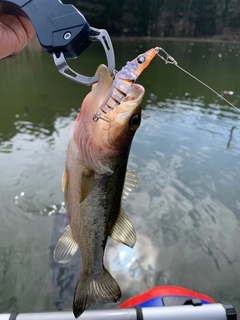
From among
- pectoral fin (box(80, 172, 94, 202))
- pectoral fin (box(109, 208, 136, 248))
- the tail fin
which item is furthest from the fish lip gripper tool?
the tail fin

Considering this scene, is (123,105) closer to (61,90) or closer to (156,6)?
(61,90)

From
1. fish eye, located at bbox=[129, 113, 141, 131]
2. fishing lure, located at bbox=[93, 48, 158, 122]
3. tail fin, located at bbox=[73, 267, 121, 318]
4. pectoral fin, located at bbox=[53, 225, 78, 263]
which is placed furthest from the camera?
pectoral fin, located at bbox=[53, 225, 78, 263]

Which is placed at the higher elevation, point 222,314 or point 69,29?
point 69,29

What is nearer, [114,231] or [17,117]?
[114,231]

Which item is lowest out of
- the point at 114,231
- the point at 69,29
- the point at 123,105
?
the point at 114,231

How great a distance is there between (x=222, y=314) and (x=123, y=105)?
207 centimetres

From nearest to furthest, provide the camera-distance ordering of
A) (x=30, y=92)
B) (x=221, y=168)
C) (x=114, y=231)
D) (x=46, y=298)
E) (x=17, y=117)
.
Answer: (x=114, y=231)
(x=46, y=298)
(x=221, y=168)
(x=17, y=117)
(x=30, y=92)

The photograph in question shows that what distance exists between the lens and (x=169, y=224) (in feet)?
20.6

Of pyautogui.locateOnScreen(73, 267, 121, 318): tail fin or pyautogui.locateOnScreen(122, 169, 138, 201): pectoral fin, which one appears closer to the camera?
pyautogui.locateOnScreen(73, 267, 121, 318): tail fin

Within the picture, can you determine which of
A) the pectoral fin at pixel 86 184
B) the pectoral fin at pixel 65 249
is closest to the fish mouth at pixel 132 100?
the pectoral fin at pixel 86 184

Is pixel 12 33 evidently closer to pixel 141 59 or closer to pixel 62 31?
pixel 62 31

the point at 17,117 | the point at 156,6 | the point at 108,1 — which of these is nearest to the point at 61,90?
the point at 17,117

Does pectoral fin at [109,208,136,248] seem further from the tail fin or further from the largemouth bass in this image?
the tail fin

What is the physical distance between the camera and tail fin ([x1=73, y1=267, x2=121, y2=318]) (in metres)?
1.76
